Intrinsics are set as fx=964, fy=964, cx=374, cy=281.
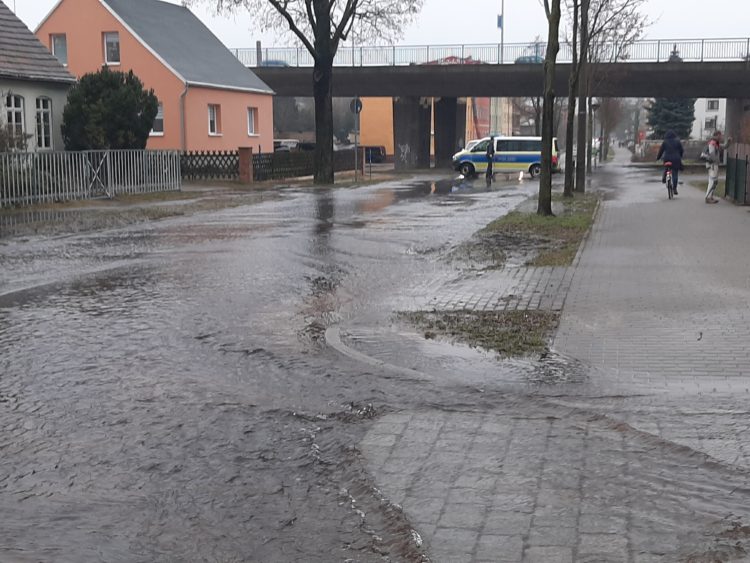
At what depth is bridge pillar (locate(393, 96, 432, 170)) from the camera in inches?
2420

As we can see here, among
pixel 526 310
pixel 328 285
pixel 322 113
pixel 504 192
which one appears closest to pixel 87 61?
pixel 322 113

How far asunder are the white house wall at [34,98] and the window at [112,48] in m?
11.1

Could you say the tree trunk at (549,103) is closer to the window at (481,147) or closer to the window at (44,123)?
the window at (44,123)

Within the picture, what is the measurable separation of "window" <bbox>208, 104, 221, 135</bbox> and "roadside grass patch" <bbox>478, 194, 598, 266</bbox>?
25014 millimetres

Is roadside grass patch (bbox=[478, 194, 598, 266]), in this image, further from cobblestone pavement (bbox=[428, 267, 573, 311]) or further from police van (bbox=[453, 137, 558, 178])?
police van (bbox=[453, 137, 558, 178])

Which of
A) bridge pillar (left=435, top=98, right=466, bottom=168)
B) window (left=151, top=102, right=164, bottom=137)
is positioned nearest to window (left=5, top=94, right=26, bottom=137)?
window (left=151, top=102, right=164, bottom=137)

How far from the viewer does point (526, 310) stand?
31.9ft

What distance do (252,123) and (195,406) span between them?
44708 millimetres

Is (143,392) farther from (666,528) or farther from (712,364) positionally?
(712,364)

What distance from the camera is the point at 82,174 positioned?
27109 mm

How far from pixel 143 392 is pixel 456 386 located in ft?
7.31

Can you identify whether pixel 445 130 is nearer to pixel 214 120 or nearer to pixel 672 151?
pixel 214 120

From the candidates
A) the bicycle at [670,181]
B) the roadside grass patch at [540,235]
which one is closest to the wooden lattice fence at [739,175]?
the bicycle at [670,181]

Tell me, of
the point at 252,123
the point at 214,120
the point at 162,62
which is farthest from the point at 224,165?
the point at 252,123
